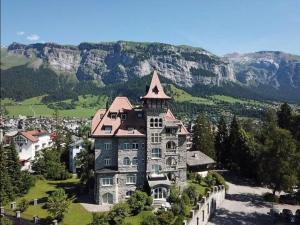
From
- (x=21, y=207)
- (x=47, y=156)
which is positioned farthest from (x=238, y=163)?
(x=21, y=207)

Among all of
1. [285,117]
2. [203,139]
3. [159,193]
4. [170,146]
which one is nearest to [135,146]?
[170,146]

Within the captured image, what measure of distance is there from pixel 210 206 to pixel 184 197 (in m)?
4.51

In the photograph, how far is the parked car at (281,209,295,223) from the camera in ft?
197

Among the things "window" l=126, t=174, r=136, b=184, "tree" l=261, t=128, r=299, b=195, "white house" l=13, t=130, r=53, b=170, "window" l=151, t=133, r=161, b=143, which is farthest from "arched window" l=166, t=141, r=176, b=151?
"white house" l=13, t=130, r=53, b=170

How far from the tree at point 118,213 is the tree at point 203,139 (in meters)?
38.8

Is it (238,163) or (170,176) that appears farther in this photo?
(238,163)

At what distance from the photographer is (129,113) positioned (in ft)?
227

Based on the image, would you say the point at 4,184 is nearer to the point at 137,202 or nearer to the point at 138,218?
the point at 137,202

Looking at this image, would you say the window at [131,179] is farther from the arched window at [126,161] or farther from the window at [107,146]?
the window at [107,146]

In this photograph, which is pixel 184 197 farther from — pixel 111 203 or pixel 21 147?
pixel 21 147

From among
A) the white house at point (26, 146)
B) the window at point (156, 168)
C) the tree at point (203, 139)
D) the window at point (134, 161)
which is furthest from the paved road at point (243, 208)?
the white house at point (26, 146)

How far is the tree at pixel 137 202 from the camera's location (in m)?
60.1

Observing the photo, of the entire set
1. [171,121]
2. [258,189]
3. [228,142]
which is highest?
[171,121]

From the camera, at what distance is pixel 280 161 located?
69.1 m
